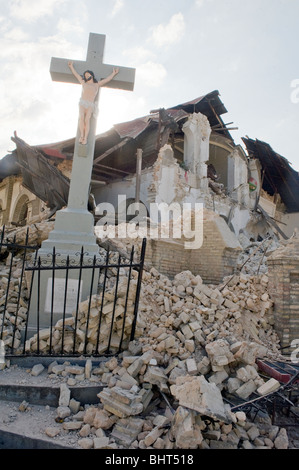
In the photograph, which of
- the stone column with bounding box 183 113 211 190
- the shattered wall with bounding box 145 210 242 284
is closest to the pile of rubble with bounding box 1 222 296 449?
the shattered wall with bounding box 145 210 242 284

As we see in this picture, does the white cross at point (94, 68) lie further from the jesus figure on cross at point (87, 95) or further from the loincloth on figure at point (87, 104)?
the loincloth on figure at point (87, 104)

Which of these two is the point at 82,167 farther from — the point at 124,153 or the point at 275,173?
the point at 275,173

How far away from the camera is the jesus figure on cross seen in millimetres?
4770

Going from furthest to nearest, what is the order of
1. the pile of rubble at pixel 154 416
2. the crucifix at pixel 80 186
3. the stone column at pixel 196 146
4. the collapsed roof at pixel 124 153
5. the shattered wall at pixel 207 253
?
the stone column at pixel 196 146 → the collapsed roof at pixel 124 153 → the shattered wall at pixel 207 253 → the crucifix at pixel 80 186 → the pile of rubble at pixel 154 416

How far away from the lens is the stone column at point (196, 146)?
46.3 ft

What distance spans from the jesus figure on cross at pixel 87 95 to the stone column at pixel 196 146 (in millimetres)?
9563

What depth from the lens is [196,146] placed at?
47.2 feet

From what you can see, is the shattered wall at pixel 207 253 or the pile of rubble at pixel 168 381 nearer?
the pile of rubble at pixel 168 381

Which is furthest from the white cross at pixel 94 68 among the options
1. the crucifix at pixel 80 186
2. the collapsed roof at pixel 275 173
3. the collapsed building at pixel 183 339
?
the collapsed roof at pixel 275 173

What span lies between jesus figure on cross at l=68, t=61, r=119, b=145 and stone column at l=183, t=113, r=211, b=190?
31.4 ft

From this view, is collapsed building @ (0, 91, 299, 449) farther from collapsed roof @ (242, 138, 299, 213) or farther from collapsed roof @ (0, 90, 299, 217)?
collapsed roof @ (242, 138, 299, 213)

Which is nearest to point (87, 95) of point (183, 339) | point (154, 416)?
point (183, 339)

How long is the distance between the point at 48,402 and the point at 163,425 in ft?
3.76
